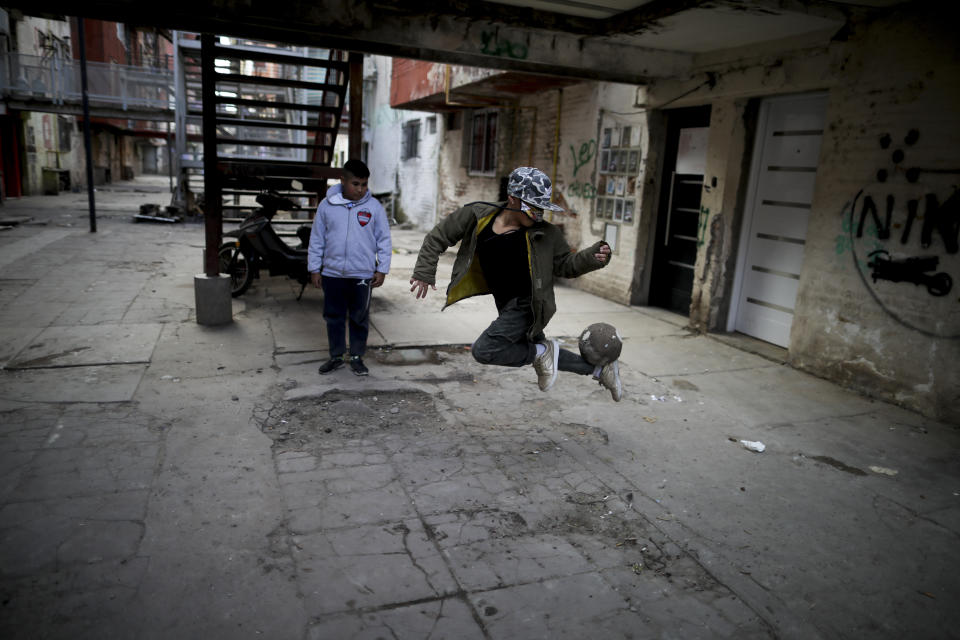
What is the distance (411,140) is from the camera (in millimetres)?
19812

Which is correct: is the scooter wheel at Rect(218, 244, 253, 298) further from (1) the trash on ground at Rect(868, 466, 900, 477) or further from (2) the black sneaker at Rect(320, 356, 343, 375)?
(1) the trash on ground at Rect(868, 466, 900, 477)

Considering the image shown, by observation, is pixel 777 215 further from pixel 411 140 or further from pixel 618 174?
pixel 411 140

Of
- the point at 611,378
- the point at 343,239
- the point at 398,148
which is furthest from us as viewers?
the point at 398,148

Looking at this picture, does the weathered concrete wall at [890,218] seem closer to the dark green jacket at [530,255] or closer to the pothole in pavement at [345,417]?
the dark green jacket at [530,255]

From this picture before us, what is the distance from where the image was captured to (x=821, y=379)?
241 inches

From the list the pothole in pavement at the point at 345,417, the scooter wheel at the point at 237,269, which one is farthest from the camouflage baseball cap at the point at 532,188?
the scooter wheel at the point at 237,269

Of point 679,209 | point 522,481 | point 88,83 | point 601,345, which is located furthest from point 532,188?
point 88,83

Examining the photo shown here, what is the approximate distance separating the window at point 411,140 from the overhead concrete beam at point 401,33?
40.4ft

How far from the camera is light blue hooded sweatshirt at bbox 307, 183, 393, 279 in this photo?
5.35m

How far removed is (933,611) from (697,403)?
2.62 metres

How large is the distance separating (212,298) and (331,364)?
2.06m

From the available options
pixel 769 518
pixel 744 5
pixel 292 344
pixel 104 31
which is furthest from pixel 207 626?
pixel 104 31

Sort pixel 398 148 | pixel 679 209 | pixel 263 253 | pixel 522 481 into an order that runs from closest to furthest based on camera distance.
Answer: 1. pixel 522 481
2. pixel 263 253
3. pixel 679 209
4. pixel 398 148

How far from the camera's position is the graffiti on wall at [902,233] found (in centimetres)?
505
